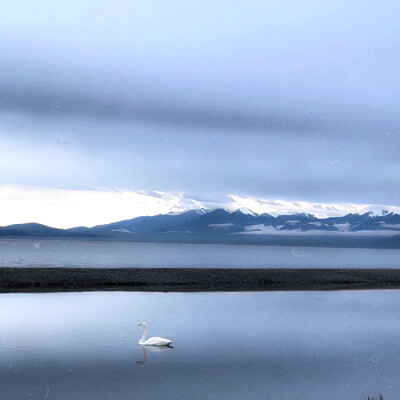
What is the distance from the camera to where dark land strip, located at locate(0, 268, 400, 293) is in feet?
151

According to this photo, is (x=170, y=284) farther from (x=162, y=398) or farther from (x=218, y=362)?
(x=162, y=398)

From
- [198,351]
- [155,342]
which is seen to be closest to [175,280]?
[155,342]

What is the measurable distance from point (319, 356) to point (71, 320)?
10.2 m

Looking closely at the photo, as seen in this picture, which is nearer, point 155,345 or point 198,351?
point 198,351

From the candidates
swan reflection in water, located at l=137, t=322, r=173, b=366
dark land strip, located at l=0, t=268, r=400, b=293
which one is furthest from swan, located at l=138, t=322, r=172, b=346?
dark land strip, located at l=0, t=268, r=400, b=293

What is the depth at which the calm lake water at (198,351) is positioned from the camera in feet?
54.9

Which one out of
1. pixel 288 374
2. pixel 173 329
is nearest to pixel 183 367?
pixel 288 374

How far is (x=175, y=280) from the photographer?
5169cm

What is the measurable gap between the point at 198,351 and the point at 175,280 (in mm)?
29999

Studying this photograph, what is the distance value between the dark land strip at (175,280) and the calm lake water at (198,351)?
9.01 metres

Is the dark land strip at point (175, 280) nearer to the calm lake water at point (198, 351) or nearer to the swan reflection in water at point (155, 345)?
the calm lake water at point (198, 351)

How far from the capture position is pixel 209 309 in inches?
1324

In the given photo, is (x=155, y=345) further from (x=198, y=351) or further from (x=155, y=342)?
(x=198, y=351)

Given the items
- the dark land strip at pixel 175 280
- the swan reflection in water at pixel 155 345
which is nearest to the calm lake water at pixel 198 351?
the swan reflection in water at pixel 155 345
